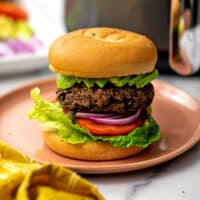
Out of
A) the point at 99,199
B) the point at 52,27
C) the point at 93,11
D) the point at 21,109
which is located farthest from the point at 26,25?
the point at 99,199

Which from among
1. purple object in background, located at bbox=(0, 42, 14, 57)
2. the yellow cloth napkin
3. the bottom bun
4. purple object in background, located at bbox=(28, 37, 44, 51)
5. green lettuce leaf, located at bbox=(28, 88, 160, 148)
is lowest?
purple object in background, located at bbox=(28, 37, 44, 51)

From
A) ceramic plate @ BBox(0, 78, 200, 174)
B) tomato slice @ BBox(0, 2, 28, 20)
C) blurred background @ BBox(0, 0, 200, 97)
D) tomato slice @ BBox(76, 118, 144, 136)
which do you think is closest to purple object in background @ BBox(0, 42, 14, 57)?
blurred background @ BBox(0, 0, 200, 97)

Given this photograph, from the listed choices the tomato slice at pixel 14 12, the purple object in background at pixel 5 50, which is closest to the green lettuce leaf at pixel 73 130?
the purple object in background at pixel 5 50

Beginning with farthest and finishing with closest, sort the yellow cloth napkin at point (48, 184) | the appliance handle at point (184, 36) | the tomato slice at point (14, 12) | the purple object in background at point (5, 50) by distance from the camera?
the tomato slice at point (14, 12), the purple object in background at point (5, 50), the appliance handle at point (184, 36), the yellow cloth napkin at point (48, 184)

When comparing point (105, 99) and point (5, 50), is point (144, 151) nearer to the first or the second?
point (105, 99)

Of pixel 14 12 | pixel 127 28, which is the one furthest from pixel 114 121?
pixel 14 12

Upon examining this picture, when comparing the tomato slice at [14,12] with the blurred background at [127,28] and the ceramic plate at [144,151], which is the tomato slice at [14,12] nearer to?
the blurred background at [127,28]

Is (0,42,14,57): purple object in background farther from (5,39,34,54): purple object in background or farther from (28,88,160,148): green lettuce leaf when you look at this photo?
(28,88,160,148): green lettuce leaf
